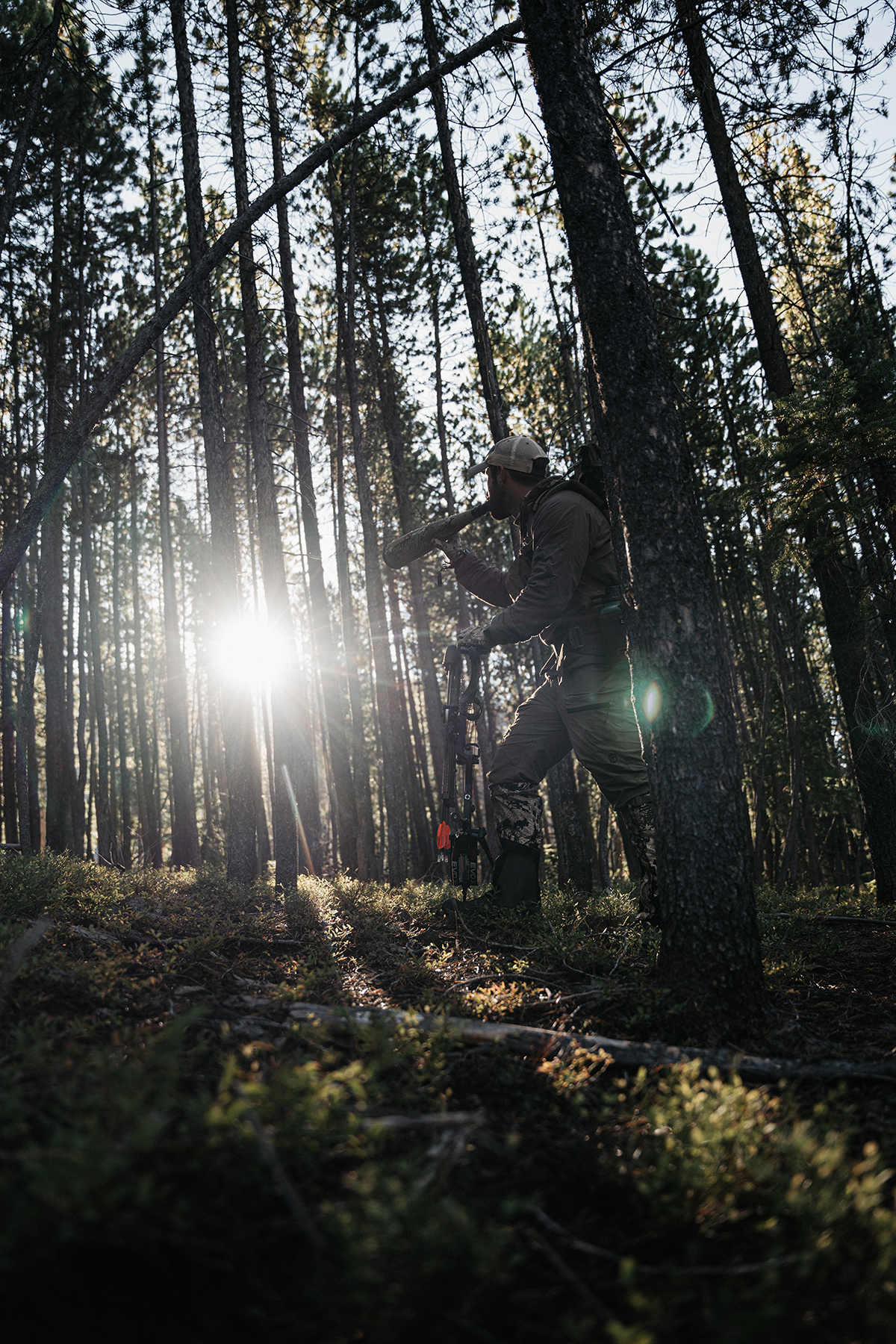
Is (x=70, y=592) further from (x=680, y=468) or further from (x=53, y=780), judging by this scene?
(x=680, y=468)

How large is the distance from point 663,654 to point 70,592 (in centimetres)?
1792

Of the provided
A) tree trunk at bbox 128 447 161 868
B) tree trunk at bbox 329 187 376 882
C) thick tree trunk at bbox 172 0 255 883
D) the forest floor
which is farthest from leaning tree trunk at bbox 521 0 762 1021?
tree trunk at bbox 128 447 161 868

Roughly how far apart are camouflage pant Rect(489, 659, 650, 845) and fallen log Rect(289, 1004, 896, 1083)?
1.60m

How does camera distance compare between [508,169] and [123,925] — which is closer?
[123,925]

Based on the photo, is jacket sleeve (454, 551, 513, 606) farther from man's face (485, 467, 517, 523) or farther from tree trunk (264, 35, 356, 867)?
tree trunk (264, 35, 356, 867)

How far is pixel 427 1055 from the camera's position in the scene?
6.72ft

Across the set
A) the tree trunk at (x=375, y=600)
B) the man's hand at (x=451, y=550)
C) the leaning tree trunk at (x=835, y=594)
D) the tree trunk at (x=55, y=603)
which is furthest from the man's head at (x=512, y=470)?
the tree trunk at (x=55, y=603)

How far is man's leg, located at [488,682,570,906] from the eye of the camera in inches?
171

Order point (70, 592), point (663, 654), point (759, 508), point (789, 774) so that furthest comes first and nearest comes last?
point (70, 592) < point (789, 774) < point (759, 508) < point (663, 654)

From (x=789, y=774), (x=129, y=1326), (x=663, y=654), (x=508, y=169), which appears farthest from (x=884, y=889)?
(x=789, y=774)

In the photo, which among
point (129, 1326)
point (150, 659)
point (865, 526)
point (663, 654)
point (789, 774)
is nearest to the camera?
point (129, 1326)

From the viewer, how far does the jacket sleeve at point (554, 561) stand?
13.0 feet

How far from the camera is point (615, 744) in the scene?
388 centimetres

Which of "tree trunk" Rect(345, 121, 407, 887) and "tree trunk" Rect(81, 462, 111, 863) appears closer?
"tree trunk" Rect(345, 121, 407, 887)
